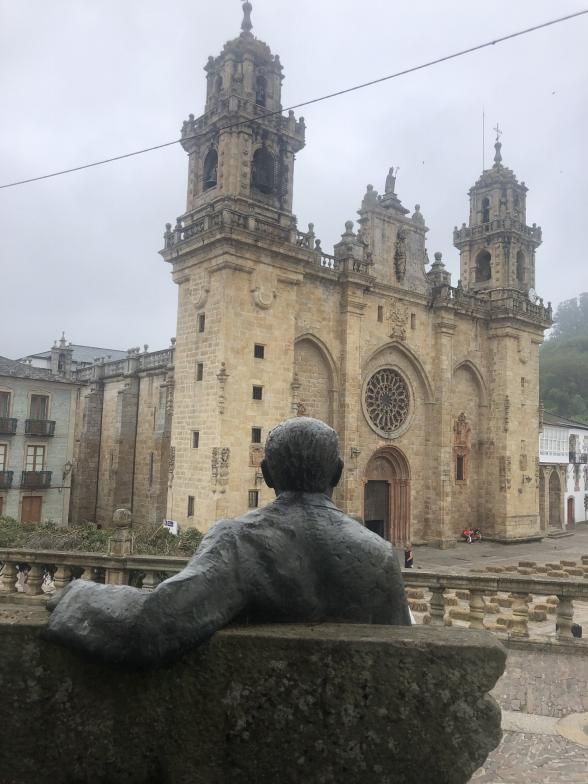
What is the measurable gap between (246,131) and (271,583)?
911 inches

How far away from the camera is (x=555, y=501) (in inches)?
1805

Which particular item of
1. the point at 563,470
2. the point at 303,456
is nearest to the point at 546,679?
the point at 303,456

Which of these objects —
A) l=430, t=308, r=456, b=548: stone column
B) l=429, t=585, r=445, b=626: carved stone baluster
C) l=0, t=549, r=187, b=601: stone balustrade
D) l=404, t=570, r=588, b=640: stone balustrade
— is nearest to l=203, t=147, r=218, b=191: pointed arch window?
l=430, t=308, r=456, b=548: stone column

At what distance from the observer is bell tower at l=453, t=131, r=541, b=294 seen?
3456 cm

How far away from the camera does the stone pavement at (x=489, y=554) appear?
2432 centimetres

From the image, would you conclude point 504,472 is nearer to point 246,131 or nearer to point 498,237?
point 498,237

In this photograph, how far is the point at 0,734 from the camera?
1.75 metres

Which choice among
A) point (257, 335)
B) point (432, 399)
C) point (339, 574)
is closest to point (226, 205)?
point (257, 335)

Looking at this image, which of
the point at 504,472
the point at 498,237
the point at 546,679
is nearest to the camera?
the point at 546,679

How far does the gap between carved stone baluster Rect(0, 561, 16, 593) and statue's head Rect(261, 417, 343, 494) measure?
8.67 meters

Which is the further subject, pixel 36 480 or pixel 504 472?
pixel 504 472

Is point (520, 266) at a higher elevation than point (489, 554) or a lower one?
higher

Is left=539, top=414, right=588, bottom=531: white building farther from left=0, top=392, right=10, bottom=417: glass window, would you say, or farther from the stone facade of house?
left=0, top=392, right=10, bottom=417: glass window

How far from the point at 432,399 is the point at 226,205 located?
46.4ft
